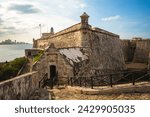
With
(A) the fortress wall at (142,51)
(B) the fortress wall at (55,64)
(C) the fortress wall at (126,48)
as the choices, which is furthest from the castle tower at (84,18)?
(C) the fortress wall at (126,48)

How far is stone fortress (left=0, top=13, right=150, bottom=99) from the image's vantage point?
9259mm

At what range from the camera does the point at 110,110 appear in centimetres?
677

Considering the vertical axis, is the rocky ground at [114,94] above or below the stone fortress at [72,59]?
below

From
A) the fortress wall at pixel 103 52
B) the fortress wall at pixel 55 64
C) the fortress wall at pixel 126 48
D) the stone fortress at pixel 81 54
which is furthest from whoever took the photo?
the fortress wall at pixel 126 48

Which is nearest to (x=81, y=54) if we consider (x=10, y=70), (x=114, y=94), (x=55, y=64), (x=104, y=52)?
(x=55, y=64)

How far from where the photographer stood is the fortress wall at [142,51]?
4121cm

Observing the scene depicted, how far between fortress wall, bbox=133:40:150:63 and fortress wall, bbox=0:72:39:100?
3381 cm

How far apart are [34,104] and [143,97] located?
463cm

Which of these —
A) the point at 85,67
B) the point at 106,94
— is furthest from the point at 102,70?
the point at 106,94

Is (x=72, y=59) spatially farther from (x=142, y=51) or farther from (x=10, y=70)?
(x=142, y=51)

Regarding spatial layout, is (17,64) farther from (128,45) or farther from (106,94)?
(128,45)

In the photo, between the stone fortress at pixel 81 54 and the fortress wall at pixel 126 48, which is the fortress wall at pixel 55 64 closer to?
the stone fortress at pixel 81 54

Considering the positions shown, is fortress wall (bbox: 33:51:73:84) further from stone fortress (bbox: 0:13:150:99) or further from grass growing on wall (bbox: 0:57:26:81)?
grass growing on wall (bbox: 0:57:26:81)

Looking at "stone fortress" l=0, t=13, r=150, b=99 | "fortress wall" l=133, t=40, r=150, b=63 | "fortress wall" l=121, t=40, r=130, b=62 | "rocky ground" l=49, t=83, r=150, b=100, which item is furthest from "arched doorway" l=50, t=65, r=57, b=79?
"fortress wall" l=121, t=40, r=130, b=62
